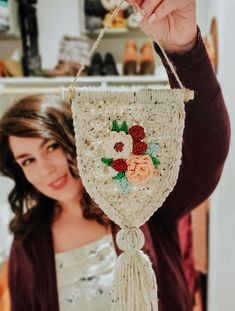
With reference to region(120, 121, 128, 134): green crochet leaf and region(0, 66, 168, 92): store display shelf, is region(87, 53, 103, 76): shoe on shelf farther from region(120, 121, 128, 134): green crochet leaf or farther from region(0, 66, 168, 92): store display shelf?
region(120, 121, 128, 134): green crochet leaf

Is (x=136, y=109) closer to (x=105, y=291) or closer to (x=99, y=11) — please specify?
A: (x=105, y=291)

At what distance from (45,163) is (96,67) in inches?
48.1

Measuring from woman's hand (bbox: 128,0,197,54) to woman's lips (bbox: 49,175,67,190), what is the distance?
0.42 metres

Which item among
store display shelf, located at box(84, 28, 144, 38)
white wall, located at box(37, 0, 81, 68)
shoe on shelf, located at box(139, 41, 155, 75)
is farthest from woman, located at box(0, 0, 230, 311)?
white wall, located at box(37, 0, 81, 68)

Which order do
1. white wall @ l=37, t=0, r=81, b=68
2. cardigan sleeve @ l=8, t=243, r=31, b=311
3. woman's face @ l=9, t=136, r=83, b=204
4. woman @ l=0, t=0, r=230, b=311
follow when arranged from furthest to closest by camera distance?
white wall @ l=37, t=0, r=81, b=68 → cardigan sleeve @ l=8, t=243, r=31, b=311 → woman's face @ l=9, t=136, r=83, b=204 → woman @ l=0, t=0, r=230, b=311

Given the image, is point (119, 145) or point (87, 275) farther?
point (87, 275)

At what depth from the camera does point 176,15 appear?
0.43 m

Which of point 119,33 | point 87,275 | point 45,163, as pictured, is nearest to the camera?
point 45,163

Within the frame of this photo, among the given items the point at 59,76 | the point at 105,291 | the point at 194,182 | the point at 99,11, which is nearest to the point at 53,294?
the point at 105,291

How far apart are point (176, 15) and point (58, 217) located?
629mm

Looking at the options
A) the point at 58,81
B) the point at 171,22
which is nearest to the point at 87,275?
the point at 171,22

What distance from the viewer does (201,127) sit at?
1.64ft

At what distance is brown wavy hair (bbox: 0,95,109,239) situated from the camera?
792 mm

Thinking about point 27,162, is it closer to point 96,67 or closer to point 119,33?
point 96,67
